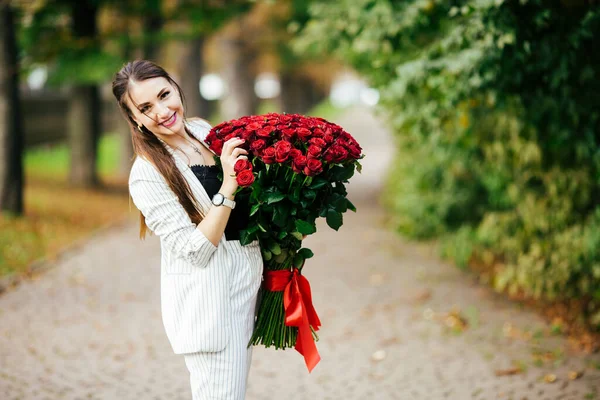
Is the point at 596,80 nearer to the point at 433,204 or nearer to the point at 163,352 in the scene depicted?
the point at 433,204

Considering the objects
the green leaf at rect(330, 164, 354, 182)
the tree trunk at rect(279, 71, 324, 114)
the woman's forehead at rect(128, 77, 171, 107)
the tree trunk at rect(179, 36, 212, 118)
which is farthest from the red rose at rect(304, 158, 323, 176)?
the tree trunk at rect(279, 71, 324, 114)

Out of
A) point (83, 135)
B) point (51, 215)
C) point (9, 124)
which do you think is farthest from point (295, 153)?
point (83, 135)

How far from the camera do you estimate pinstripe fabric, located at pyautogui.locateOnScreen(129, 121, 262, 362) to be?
283cm

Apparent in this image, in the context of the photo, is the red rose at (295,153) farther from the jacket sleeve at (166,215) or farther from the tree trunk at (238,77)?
the tree trunk at (238,77)

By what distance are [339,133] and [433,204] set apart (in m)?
5.78

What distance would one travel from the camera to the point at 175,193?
2.88 meters

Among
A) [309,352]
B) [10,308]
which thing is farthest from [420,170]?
[309,352]

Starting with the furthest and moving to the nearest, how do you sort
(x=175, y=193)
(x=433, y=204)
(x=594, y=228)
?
(x=433, y=204), (x=594, y=228), (x=175, y=193)

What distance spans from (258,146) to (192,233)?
1.43 ft

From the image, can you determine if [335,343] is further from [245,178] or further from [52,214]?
[52,214]

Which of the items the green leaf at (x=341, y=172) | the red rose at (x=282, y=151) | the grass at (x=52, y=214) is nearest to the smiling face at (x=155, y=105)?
the red rose at (x=282, y=151)

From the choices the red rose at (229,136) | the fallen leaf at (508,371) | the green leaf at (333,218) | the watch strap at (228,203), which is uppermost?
the red rose at (229,136)

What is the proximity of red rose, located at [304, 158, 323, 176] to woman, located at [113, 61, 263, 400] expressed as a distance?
274 millimetres

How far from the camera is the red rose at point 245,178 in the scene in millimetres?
2760
